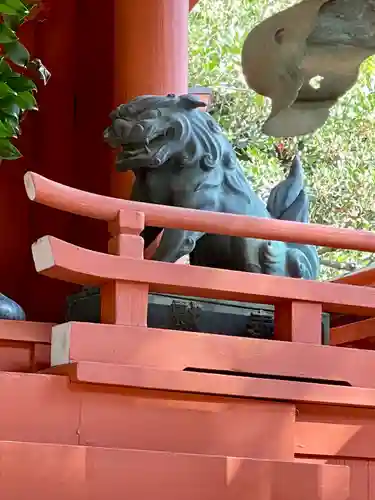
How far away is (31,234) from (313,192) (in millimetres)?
2623

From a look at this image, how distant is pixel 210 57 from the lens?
4.64 meters

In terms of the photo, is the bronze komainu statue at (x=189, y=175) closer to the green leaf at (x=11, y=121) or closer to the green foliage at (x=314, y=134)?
the green leaf at (x=11, y=121)

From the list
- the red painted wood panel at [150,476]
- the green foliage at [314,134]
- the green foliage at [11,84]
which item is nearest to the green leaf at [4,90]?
the green foliage at [11,84]

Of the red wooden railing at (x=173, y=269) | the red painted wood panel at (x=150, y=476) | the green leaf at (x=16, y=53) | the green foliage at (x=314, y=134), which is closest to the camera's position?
the red painted wood panel at (x=150, y=476)

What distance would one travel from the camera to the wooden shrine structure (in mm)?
1213

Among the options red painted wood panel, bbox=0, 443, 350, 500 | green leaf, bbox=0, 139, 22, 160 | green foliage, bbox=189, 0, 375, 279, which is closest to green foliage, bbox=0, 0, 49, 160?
green leaf, bbox=0, 139, 22, 160

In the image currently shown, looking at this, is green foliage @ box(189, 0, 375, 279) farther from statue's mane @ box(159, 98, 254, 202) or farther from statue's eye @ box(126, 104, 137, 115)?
statue's eye @ box(126, 104, 137, 115)

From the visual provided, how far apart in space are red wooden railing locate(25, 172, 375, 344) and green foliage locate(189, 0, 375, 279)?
2.99 m

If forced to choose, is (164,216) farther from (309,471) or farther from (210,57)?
(210,57)

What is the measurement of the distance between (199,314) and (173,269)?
0.18 metres

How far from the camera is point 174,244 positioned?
1.54 m

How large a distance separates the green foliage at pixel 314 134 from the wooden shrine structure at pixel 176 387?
3038 mm

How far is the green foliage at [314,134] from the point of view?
4.51 meters

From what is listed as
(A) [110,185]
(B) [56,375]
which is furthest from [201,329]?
(A) [110,185]
